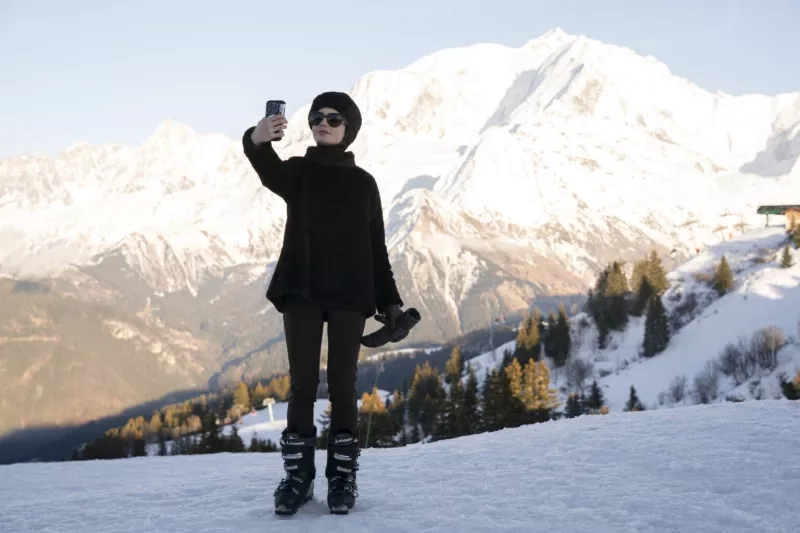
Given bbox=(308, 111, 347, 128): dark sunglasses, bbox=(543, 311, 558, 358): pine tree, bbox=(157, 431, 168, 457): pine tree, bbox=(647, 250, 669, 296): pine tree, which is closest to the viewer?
bbox=(308, 111, 347, 128): dark sunglasses

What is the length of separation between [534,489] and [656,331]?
297 feet

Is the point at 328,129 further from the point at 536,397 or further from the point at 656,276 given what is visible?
the point at 656,276

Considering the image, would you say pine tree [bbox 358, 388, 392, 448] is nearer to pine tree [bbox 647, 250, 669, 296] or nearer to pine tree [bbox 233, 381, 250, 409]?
pine tree [bbox 647, 250, 669, 296]

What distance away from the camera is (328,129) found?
602cm

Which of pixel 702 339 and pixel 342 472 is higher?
pixel 702 339

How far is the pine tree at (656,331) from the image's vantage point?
90688 millimetres

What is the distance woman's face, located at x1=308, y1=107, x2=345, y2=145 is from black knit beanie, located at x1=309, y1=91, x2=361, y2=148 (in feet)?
0.18

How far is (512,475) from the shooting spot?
6.31 meters

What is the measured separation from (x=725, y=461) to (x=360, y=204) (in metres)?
3.52

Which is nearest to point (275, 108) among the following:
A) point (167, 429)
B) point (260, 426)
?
point (260, 426)

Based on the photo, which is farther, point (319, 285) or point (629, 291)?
point (629, 291)

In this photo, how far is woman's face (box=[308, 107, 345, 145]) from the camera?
6012mm

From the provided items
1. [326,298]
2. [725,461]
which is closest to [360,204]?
[326,298]

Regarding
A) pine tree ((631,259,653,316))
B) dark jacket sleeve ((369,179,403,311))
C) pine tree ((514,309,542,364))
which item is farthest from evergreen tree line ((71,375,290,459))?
dark jacket sleeve ((369,179,403,311))
